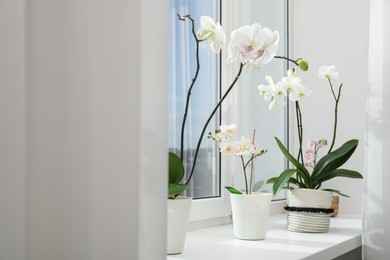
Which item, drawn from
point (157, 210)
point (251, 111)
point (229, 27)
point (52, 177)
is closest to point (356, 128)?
point (251, 111)

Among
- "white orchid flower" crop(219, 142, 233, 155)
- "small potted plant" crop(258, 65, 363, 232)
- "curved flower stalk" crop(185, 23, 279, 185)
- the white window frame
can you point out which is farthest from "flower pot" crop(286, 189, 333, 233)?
"curved flower stalk" crop(185, 23, 279, 185)

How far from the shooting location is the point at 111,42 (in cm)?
65

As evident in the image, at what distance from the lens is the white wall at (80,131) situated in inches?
22.1

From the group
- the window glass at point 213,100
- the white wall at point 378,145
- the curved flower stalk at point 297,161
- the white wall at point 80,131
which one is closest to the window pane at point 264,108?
the window glass at point 213,100

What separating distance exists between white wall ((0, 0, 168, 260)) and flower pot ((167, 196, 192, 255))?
48 cm

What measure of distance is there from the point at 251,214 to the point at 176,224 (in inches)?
13.1

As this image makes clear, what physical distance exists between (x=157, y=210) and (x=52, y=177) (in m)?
0.16

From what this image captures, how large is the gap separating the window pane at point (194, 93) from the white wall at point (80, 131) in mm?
866

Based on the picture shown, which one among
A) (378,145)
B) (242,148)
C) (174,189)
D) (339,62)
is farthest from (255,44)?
(339,62)

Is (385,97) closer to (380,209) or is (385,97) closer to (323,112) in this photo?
(380,209)

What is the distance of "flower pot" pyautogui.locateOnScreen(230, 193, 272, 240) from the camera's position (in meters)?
1.42

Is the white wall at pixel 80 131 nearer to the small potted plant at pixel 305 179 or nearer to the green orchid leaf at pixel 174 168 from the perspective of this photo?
the green orchid leaf at pixel 174 168

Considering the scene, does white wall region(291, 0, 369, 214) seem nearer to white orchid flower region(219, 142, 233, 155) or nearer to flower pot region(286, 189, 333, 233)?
flower pot region(286, 189, 333, 233)

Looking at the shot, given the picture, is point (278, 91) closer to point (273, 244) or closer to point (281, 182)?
point (281, 182)
